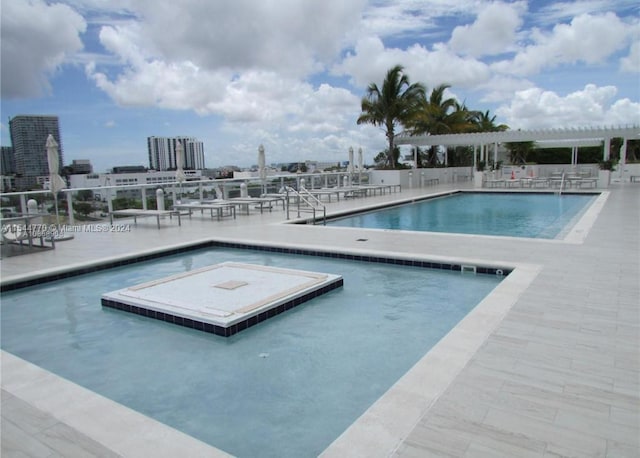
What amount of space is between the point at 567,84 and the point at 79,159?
20161mm

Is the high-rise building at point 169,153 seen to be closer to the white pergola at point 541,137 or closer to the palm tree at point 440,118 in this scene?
the white pergola at point 541,137

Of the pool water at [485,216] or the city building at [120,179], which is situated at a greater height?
the city building at [120,179]

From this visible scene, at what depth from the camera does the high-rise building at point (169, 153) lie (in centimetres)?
1505

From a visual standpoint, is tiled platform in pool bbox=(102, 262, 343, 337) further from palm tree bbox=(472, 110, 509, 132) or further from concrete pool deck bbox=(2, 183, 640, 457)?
palm tree bbox=(472, 110, 509, 132)

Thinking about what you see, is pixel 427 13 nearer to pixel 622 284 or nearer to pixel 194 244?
pixel 194 244

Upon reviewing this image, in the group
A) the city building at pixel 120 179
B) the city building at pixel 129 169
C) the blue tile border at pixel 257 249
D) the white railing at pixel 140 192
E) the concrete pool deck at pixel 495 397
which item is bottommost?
the blue tile border at pixel 257 249

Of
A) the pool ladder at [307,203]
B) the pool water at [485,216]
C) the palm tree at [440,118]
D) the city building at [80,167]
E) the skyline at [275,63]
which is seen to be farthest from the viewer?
the palm tree at [440,118]

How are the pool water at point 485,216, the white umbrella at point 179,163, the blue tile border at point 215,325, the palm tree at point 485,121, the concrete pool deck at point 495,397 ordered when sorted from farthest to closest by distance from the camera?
the palm tree at point 485,121 → the white umbrella at point 179,163 → the pool water at point 485,216 → the blue tile border at point 215,325 → the concrete pool deck at point 495,397

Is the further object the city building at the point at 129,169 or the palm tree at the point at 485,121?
the palm tree at the point at 485,121

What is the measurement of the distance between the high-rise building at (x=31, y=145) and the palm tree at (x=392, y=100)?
1515 cm

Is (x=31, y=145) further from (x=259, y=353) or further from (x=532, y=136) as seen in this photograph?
(x=532, y=136)

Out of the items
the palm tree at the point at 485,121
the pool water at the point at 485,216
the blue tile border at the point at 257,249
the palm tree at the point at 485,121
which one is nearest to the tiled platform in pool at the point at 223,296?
the blue tile border at the point at 257,249

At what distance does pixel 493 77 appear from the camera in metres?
24.2

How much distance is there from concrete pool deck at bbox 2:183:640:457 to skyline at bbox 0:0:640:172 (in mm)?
4383
